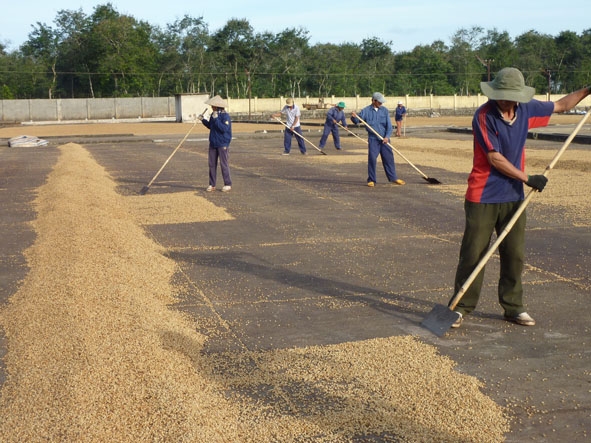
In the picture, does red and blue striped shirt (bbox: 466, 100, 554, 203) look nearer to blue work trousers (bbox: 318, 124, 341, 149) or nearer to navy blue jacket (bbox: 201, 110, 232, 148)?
navy blue jacket (bbox: 201, 110, 232, 148)

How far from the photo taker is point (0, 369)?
16.5 feet

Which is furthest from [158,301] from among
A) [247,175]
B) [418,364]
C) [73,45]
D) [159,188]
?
[73,45]

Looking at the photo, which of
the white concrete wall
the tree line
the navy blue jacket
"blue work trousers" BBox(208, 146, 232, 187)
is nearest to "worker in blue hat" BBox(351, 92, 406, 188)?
the navy blue jacket

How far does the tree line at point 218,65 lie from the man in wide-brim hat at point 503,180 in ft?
217

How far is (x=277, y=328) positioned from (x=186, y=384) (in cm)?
143

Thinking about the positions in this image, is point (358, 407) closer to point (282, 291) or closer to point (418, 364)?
point (418, 364)

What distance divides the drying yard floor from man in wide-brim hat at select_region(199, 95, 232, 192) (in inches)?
74.5

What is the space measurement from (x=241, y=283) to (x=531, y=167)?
12.8 metres

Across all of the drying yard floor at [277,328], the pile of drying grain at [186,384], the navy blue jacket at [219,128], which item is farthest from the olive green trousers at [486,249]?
the navy blue jacket at [219,128]

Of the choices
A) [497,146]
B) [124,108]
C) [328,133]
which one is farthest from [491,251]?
[124,108]

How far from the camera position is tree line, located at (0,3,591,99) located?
75.3 m

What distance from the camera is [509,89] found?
18.5ft

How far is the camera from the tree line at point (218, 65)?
75.3 m

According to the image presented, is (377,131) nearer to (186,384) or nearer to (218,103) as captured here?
(218,103)
